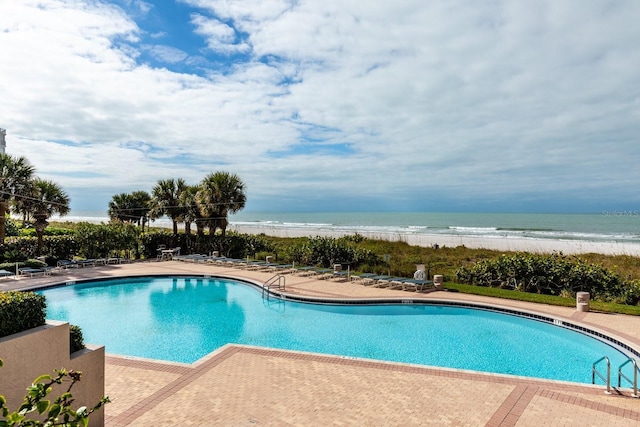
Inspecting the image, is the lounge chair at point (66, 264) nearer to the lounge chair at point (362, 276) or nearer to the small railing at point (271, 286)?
the small railing at point (271, 286)

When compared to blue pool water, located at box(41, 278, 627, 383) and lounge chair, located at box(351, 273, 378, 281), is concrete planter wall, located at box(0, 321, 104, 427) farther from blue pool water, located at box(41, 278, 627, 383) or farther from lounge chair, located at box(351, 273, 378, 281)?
lounge chair, located at box(351, 273, 378, 281)

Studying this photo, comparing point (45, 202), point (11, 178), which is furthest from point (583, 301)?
point (11, 178)

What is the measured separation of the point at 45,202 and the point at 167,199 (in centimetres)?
695

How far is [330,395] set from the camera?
267 inches

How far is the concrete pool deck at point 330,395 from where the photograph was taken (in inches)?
235

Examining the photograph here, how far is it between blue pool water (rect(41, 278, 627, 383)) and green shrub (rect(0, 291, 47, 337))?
15.2 ft

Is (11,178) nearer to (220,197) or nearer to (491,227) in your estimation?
(220,197)

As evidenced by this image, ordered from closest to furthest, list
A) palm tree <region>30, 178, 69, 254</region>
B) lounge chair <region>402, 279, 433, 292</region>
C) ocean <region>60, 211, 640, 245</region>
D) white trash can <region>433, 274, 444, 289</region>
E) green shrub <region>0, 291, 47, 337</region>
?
green shrub <region>0, 291, 47, 337</region>
lounge chair <region>402, 279, 433, 292</region>
white trash can <region>433, 274, 444, 289</region>
palm tree <region>30, 178, 69, 254</region>
ocean <region>60, 211, 640, 245</region>

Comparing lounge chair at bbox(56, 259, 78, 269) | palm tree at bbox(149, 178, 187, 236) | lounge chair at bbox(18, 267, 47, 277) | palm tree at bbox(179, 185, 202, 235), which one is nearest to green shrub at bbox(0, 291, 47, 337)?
lounge chair at bbox(18, 267, 47, 277)

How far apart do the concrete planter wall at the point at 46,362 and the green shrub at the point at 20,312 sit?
105mm

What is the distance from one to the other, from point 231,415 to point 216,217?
1985 centimetres

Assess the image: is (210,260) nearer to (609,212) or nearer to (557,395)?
(557,395)

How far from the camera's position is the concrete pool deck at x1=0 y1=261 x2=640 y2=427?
5.97 meters

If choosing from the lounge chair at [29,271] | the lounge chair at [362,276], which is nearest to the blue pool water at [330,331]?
the lounge chair at [29,271]
